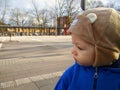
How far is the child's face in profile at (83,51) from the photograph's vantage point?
67.3 inches

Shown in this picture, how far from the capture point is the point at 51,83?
5605 millimetres

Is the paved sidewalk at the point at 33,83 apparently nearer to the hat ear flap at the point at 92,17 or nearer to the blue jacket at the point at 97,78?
the blue jacket at the point at 97,78

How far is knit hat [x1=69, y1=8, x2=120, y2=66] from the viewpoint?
1662 millimetres

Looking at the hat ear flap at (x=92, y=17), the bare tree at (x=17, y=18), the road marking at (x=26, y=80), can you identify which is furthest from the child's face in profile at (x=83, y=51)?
the bare tree at (x=17, y=18)

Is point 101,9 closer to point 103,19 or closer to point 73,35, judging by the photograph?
point 103,19

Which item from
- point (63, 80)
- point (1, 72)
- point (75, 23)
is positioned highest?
point (75, 23)

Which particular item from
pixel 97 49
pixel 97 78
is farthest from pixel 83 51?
pixel 97 78

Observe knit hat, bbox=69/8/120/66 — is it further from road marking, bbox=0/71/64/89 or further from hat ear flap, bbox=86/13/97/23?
road marking, bbox=0/71/64/89

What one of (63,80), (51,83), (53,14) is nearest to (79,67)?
(63,80)

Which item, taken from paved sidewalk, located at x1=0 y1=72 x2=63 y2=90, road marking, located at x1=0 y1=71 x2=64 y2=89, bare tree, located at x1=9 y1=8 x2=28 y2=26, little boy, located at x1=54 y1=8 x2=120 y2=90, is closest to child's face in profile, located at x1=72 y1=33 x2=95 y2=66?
little boy, located at x1=54 y1=8 x2=120 y2=90

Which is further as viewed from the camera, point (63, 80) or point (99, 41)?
point (63, 80)

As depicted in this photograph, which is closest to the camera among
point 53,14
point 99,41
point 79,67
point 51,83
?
point 99,41

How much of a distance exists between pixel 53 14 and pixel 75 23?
2315 inches

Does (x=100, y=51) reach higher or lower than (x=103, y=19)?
lower
